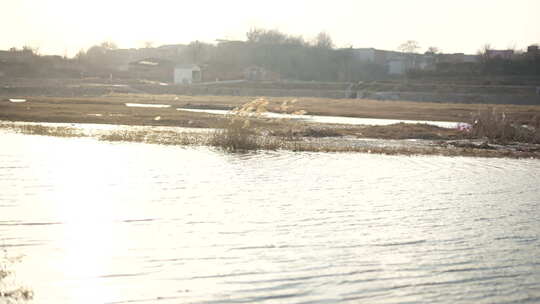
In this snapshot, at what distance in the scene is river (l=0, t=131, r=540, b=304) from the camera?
7.15 m

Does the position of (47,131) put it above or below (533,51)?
below

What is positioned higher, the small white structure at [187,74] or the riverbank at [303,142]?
the small white structure at [187,74]

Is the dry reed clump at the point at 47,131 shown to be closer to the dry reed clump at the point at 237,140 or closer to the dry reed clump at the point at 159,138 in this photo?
the dry reed clump at the point at 159,138

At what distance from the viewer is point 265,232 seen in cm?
966

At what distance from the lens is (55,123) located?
1255 inches

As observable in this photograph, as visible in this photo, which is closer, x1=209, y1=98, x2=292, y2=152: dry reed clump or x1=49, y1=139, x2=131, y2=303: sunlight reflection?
x1=49, y1=139, x2=131, y2=303: sunlight reflection

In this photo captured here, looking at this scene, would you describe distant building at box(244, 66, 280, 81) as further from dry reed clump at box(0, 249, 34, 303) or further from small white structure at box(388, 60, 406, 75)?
dry reed clump at box(0, 249, 34, 303)

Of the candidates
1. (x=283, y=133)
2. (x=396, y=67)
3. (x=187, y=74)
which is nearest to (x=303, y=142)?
(x=283, y=133)

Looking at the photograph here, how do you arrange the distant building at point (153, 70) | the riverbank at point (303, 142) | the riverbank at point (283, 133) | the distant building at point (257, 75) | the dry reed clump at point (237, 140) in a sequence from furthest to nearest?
the distant building at point (153, 70) < the distant building at point (257, 75) < the riverbank at point (283, 133) < the riverbank at point (303, 142) < the dry reed clump at point (237, 140)

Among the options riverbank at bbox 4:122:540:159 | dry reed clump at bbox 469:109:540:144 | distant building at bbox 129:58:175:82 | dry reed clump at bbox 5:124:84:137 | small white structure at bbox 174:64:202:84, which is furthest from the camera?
distant building at bbox 129:58:175:82

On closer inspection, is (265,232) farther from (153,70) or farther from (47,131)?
(153,70)

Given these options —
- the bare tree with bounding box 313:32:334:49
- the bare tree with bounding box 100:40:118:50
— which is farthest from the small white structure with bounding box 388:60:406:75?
the bare tree with bounding box 100:40:118:50

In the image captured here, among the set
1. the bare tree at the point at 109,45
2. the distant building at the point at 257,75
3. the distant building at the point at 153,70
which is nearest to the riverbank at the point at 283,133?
the distant building at the point at 257,75

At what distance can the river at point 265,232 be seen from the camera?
715 centimetres
